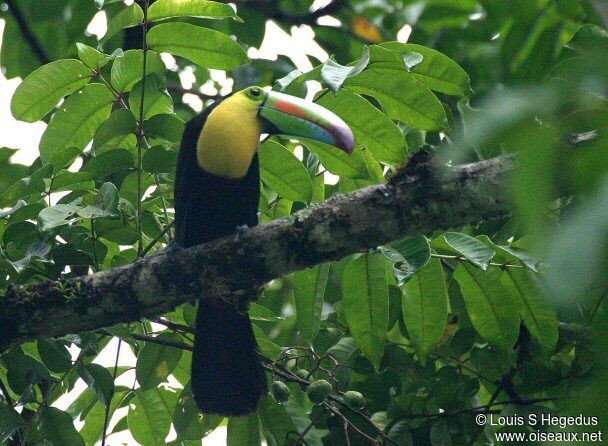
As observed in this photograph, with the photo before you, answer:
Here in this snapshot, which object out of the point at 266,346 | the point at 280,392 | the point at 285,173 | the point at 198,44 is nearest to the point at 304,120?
the point at 285,173

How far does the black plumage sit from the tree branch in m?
0.36

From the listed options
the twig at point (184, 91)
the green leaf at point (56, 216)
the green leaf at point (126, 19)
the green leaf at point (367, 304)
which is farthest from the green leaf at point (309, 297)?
the twig at point (184, 91)

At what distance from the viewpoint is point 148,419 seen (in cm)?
328

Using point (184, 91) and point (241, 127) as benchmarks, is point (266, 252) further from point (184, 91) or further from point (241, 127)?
point (184, 91)

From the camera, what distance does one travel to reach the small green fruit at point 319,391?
9.26 ft

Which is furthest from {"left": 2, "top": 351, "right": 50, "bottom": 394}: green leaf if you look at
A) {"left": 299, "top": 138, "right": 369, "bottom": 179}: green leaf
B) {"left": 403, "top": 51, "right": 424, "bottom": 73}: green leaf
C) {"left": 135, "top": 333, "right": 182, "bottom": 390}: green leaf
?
{"left": 403, "top": 51, "right": 424, "bottom": 73}: green leaf

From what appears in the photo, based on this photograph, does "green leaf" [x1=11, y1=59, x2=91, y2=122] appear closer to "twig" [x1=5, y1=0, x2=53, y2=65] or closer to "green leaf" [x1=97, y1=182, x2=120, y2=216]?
"green leaf" [x1=97, y1=182, x2=120, y2=216]

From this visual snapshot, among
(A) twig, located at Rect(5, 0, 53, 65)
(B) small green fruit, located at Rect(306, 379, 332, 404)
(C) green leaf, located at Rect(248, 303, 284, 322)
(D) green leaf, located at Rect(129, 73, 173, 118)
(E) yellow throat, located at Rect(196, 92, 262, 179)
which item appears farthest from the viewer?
(A) twig, located at Rect(5, 0, 53, 65)

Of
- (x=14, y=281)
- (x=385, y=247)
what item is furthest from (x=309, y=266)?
(x=14, y=281)

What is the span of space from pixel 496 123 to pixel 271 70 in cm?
329

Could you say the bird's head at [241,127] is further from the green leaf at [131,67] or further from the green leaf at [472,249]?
the green leaf at [472,249]

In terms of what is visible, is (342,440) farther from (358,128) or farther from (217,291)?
(358,128)

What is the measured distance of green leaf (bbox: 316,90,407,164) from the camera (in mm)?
2803

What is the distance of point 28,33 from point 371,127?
2313 millimetres
